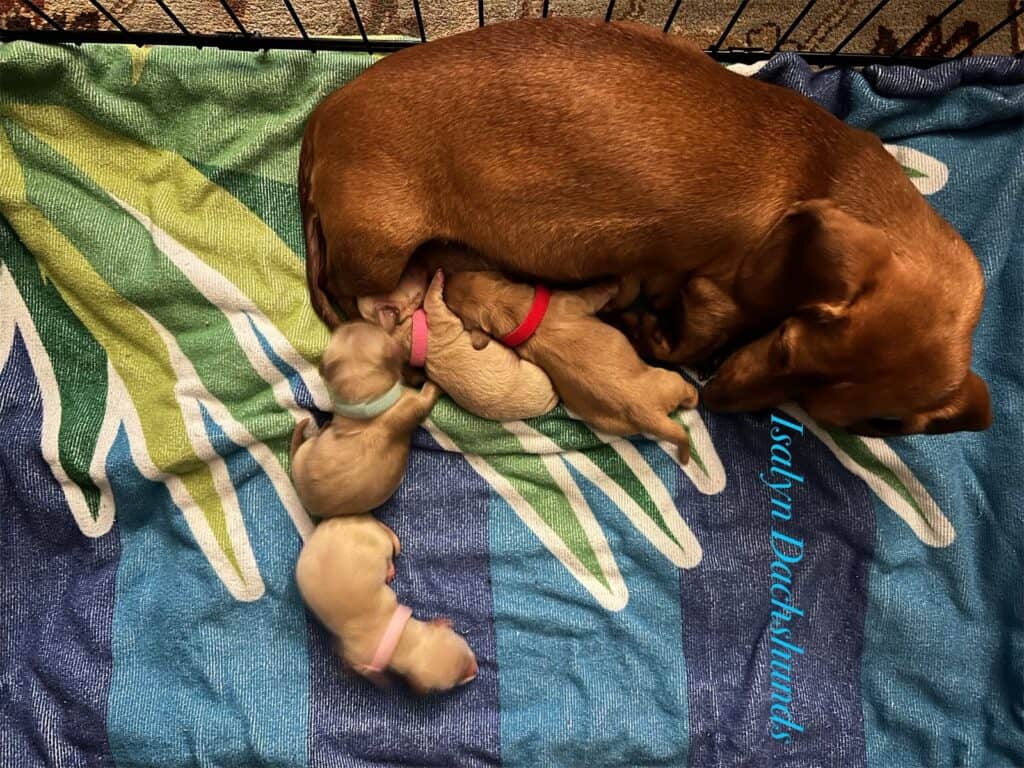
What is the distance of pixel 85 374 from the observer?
6.31 ft

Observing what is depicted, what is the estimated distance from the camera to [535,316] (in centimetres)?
Result: 181

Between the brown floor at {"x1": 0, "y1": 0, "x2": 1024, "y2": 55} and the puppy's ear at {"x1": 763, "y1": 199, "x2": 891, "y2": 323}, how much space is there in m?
0.97

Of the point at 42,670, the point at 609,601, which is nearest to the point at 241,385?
the point at 42,670

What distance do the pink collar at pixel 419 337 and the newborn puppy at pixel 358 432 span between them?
Result: 4 centimetres

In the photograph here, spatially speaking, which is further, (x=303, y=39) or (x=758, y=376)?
(x=303, y=39)

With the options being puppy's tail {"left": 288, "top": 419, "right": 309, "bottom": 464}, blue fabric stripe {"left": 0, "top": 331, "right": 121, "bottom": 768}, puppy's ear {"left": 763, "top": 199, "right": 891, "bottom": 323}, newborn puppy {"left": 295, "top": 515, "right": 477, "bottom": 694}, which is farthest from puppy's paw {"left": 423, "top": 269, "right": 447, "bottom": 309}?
blue fabric stripe {"left": 0, "top": 331, "right": 121, "bottom": 768}

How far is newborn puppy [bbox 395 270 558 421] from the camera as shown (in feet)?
5.97

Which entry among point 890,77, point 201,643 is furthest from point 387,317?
point 890,77

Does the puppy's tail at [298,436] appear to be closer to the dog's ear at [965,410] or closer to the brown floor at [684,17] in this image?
the brown floor at [684,17]

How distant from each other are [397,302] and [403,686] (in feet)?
2.90

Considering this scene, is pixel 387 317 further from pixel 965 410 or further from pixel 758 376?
pixel 965 410

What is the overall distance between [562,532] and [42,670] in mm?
1227

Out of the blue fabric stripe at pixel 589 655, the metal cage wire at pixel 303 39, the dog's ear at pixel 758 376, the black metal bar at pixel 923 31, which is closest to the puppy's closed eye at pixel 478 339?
the blue fabric stripe at pixel 589 655

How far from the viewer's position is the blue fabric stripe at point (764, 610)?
1894 mm
